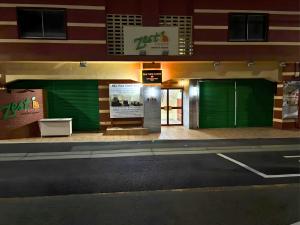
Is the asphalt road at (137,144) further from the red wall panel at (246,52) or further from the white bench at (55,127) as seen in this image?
the red wall panel at (246,52)

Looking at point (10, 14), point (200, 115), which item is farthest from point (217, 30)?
point (10, 14)

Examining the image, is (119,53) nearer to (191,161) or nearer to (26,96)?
(26,96)

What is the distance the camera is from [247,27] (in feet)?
48.2

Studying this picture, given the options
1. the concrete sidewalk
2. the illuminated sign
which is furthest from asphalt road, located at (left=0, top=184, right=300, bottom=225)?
the illuminated sign

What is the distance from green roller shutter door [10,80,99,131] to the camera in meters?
14.8

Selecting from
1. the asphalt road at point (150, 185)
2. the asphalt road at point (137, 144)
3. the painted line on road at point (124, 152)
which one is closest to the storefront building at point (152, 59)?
the asphalt road at point (137, 144)

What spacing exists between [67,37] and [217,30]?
7686 millimetres

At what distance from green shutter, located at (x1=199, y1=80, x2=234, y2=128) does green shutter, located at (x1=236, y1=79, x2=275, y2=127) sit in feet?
1.83

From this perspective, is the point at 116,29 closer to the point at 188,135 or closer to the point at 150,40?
the point at 150,40

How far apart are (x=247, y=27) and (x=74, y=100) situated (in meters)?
10.2

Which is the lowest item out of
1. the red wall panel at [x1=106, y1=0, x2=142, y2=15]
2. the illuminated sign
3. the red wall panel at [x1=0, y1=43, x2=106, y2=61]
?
the illuminated sign

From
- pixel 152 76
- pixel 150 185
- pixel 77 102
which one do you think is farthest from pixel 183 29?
pixel 150 185

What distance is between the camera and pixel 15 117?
13.1 m

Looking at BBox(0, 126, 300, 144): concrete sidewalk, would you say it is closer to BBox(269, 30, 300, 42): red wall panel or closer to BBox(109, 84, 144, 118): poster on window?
BBox(109, 84, 144, 118): poster on window
